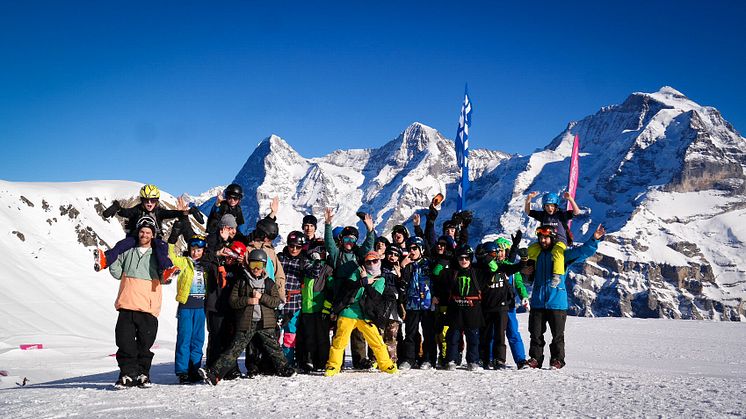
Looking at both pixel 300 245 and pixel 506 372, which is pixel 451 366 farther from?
pixel 300 245

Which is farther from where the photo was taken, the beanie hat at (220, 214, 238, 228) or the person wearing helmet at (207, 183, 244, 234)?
the person wearing helmet at (207, 183, 244, 234)

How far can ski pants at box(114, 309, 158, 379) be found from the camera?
6.04 m

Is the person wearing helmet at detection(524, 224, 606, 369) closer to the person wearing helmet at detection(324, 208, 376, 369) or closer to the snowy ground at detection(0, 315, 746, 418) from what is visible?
the snowy ground at detection(0, 315, 746, 418)

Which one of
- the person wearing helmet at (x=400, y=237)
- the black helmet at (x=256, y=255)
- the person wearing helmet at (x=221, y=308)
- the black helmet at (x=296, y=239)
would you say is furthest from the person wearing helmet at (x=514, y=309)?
the person wearing helmet at (x=221, y=308)

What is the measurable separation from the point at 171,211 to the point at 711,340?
12734 mm

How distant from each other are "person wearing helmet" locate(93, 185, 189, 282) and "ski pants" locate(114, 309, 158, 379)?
1.68ft

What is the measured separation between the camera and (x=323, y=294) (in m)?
7.52

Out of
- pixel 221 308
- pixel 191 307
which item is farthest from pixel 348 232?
pixel 191 307

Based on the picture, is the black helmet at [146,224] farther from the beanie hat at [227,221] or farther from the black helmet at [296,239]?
the black helmet at [296,239]

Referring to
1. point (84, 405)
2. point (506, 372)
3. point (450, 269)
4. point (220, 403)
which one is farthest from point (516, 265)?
point (84, 405)

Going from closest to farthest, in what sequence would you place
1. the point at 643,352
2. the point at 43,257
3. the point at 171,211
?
the point at 171,211
the point at 643,352
the point at 43,257

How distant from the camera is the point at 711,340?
13.5m

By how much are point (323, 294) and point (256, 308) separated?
1253 millimetres

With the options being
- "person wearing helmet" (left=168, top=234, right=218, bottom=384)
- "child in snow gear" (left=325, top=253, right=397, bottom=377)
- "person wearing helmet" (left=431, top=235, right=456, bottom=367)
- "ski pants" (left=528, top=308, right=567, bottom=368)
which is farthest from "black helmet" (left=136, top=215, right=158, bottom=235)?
"ski pants" (left=528, top=308, right=567, bottom=368)
